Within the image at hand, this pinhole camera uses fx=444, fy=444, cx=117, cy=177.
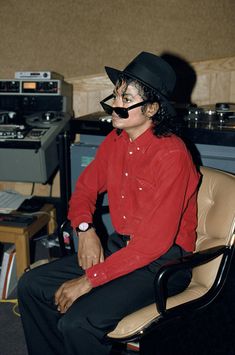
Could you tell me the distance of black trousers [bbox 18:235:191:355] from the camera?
1490mm

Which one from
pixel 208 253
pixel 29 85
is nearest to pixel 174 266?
pixel 208 253

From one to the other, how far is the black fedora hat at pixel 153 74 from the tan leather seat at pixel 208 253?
0.39 metres

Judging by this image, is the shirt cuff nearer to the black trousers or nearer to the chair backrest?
the black trousers

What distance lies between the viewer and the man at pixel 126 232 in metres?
1.53

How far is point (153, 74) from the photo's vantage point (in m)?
1.64

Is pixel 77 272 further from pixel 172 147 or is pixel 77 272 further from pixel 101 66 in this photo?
pixel 101 66

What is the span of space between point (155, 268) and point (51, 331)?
486 mm

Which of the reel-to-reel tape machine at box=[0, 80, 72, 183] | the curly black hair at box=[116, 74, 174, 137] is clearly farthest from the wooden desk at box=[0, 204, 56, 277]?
the curly black hair at box=[116, 74, 174, 137]

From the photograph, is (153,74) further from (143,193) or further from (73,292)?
(73,292)

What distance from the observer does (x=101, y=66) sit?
3.16 m

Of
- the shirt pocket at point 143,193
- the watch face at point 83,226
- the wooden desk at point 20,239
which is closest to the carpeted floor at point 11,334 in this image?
the wooden desk at point 20,239

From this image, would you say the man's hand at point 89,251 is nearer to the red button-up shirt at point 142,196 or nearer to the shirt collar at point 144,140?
the red button-up shirt at point 142,196

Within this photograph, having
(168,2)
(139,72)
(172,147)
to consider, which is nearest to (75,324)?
(172,147)

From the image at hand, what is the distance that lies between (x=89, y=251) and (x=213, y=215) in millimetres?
508
